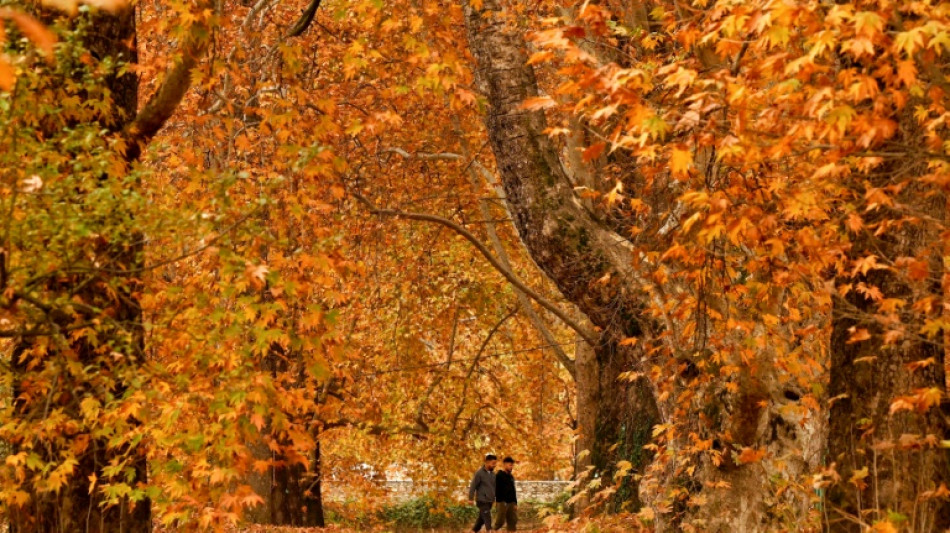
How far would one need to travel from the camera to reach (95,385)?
779 cm

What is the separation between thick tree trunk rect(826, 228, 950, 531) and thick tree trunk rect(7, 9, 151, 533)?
4456 mm

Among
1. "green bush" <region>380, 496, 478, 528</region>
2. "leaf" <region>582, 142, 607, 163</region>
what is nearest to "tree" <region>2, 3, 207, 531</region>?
"leaf" <region>582, 142, 607, 163</region>

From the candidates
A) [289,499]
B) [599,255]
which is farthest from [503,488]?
[599,255]

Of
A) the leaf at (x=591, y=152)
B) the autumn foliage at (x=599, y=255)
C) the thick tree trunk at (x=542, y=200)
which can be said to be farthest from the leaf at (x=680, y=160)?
the thick tree trunk at (x=542, y=200)

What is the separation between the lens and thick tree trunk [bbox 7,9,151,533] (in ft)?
24.7

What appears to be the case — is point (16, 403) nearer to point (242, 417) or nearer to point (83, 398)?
point (83, 398)

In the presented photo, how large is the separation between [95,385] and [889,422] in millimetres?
5111

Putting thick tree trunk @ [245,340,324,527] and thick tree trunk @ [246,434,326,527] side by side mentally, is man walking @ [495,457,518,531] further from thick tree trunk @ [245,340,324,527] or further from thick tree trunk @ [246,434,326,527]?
thick tree trunk @ [246,434,326,527]

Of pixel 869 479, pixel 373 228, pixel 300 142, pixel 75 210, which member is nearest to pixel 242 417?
pixel 75 210

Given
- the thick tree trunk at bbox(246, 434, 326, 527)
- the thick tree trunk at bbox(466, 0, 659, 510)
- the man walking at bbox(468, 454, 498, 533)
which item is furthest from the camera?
the thick tree trunk at bbox(246, 434, 326, 527)

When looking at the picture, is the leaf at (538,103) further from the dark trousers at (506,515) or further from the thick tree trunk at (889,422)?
the dark trousers at (506,515)

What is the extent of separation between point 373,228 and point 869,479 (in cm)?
1067

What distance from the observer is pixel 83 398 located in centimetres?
797

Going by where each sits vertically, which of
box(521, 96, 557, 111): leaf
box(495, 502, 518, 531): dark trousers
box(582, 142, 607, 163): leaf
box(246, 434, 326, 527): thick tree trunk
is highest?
box(521, 96, 557, 111): leaf
